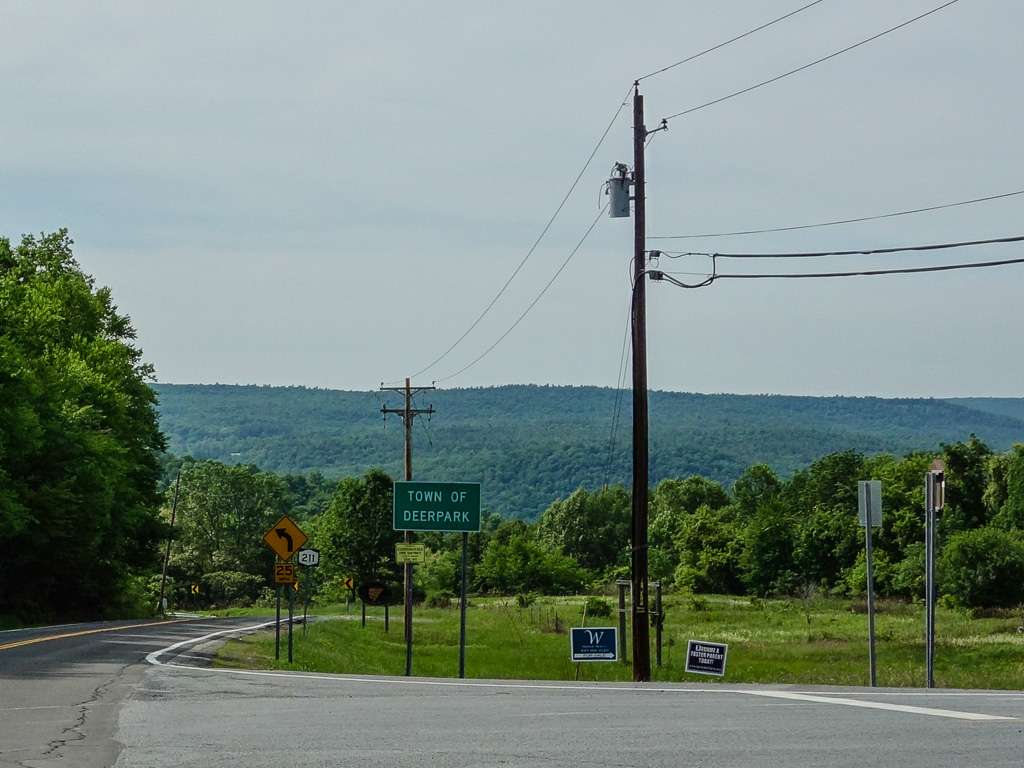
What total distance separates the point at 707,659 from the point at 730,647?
28.6 m

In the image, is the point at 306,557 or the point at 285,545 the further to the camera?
the point at 306,557

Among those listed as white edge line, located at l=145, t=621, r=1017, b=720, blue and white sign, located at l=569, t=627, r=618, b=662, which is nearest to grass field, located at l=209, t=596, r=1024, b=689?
blue and white sign, located at l=569, t=627, r=618, b=662

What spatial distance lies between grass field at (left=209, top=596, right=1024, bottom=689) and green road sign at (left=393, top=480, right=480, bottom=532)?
12.0ft

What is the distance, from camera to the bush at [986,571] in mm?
78500

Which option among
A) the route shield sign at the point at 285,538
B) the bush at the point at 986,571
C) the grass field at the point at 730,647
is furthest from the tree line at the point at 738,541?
the route shield sign at the point at 285,538

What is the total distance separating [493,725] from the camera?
40.1ft

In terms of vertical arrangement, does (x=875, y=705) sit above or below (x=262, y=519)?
below

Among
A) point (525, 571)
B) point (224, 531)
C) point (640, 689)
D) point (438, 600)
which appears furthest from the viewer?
point (224, 531)

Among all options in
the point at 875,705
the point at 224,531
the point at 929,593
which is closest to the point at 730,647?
the point at 929,593

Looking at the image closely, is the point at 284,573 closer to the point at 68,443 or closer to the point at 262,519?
the point at 68,443

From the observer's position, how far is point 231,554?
138625mm

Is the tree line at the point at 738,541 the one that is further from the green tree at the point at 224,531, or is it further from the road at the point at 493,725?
the road at the point at 493,725

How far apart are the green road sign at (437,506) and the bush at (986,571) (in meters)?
57.2

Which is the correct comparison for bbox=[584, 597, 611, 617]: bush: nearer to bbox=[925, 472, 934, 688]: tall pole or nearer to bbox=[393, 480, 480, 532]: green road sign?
bbox=[393, 480, 480, 532]: green road sign
